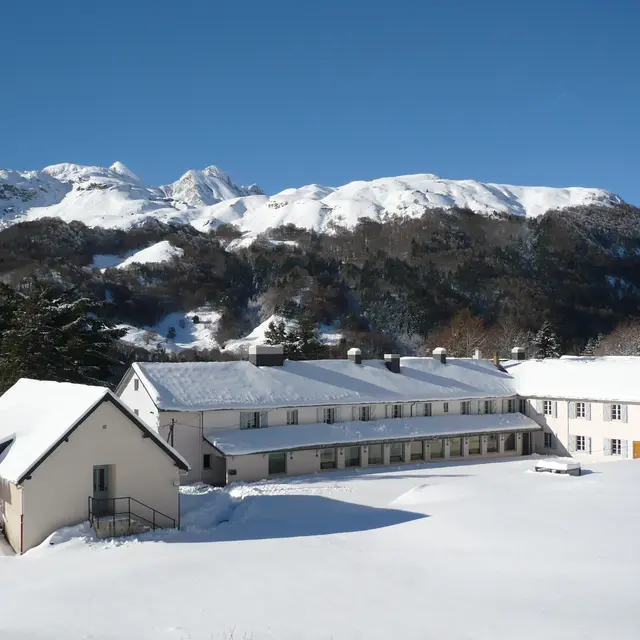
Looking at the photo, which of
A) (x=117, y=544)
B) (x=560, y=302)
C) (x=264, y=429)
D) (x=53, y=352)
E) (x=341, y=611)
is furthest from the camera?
(x=560, y=302)

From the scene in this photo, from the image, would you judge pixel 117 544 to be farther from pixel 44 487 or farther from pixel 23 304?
pixel 23 304

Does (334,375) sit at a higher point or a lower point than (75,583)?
higher

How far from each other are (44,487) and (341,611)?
42.2ft

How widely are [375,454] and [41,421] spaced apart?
21955mm

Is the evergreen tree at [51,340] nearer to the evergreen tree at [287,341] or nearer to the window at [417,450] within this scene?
the evergreen tree at [287,341]

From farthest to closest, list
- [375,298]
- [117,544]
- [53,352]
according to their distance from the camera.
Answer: [375,298] < [53,352] < [117,544]

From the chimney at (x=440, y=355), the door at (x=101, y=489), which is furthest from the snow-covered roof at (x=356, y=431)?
the door at (x=101, y=489)

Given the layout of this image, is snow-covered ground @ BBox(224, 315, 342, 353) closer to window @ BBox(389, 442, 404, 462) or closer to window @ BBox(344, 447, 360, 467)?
window @ BBox(389, 442, 404, 462)

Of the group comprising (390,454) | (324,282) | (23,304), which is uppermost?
(324,282)

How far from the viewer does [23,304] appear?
154ft

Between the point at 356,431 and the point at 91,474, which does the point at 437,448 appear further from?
the point at 91,474

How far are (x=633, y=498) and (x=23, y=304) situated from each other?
1594 inches

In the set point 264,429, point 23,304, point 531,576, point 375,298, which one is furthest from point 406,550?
point 375,298

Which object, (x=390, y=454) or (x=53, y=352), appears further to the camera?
(x=53, y=352)
